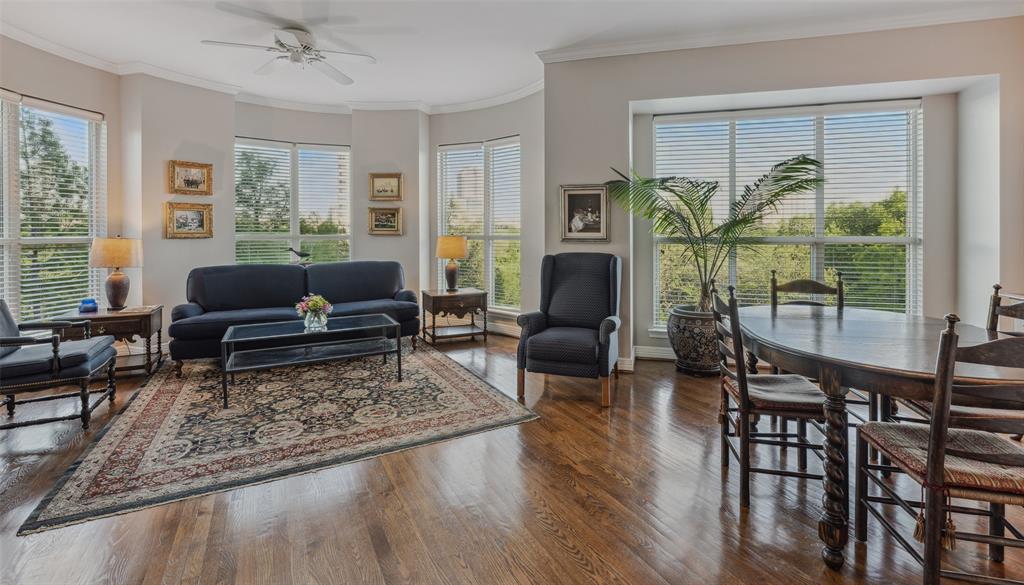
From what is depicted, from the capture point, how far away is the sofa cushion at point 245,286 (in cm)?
489

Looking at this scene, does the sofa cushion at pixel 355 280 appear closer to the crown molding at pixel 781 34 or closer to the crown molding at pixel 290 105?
the crown molding at pixel 290 105

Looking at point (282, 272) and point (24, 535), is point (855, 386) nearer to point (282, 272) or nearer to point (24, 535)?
point (24, 535)

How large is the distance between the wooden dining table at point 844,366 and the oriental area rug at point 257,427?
5.78 feet

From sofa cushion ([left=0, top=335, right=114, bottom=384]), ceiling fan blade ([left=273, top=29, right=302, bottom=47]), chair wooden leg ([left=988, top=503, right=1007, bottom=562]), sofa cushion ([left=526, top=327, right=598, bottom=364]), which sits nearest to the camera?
chair wooden leg ([left=988, top=503, right=1007, bottom=562])

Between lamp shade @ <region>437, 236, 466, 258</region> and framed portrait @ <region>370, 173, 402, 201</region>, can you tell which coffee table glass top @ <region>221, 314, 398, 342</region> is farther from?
framed portrait @ <region>370, 173, 402, 201</region>

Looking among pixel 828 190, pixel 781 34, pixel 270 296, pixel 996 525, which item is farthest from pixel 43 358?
pixel 828 190

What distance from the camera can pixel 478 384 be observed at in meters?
4.04

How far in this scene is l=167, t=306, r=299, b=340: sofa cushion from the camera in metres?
4.28

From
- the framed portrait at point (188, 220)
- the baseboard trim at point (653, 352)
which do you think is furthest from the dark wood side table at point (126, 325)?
the baseboard trim at point (653, 352)

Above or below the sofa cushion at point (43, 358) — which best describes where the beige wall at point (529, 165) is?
above

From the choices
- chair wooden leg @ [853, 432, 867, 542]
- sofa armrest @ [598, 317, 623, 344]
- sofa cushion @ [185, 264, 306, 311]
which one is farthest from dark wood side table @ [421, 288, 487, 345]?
chair wooden leg @ [853, 432, 867, 542]

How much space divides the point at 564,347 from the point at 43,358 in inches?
130

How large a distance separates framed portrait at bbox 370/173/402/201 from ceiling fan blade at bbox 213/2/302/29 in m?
2.42

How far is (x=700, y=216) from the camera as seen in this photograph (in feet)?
14.1
